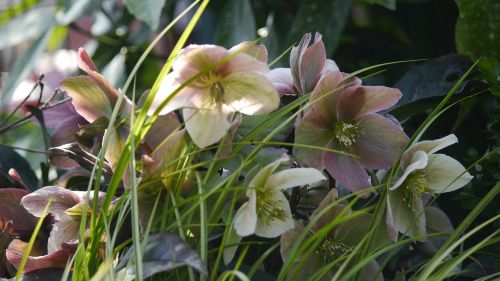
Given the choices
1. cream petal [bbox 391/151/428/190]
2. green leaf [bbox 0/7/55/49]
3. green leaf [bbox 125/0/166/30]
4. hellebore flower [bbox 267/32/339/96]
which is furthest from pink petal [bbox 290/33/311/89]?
green leaf [bbox 0/7/55/49]

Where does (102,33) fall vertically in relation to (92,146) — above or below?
below

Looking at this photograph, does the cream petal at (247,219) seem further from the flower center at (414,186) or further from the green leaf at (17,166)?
the green leaf at (17,166)

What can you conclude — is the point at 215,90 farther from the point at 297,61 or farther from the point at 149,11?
the point at 149,11

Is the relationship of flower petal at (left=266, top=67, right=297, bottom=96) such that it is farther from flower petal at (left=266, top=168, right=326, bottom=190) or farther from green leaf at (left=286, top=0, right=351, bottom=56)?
green leaf at (left=286, top=0, right=351, bottom=56)

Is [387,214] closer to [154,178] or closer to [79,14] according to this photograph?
[154,178]

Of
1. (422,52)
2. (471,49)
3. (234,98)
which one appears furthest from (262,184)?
(422,52)

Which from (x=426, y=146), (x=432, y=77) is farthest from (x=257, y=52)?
(x=432, y=77)
